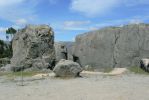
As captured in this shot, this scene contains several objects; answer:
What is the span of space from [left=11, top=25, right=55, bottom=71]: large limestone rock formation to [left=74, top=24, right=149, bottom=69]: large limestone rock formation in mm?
3542

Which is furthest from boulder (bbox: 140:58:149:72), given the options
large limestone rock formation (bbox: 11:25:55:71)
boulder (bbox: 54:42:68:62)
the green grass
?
boulder (bbox: 54:42:68:62)

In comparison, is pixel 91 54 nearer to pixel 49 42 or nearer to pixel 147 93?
pixel 49 42

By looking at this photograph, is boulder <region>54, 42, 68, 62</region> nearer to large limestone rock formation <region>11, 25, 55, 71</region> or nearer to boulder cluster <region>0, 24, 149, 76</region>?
boulder cluster <region>0, 24, 149, 76</region>

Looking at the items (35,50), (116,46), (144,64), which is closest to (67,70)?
(144,64)

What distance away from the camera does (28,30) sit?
32.5 m

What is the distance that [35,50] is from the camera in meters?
31.8

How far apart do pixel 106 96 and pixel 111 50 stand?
17952mm

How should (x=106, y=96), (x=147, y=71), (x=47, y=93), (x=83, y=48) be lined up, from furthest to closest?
(x=83, y=48) → (x=147, y=71) → (x=47, y=93) → (x=106, y=96)

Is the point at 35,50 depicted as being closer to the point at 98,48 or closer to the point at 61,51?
the point at 98,48

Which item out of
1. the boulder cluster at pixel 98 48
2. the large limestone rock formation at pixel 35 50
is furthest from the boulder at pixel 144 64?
the large limestone rock formation at pixel 35 50

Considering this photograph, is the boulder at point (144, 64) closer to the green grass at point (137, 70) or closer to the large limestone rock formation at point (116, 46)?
the green grass at point (137, 70)

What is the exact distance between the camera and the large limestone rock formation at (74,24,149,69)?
103 feet

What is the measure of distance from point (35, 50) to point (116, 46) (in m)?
6.64

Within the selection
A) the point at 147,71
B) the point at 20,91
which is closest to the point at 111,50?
the point at 147,71
